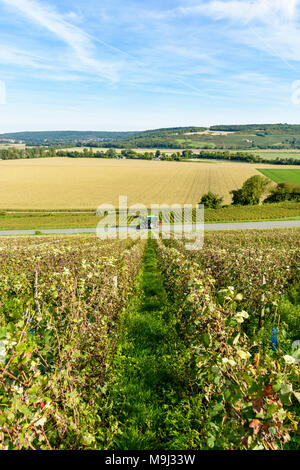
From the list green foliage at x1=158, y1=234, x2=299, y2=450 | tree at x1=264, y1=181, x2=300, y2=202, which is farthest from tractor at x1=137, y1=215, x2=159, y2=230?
tree at x1=264, y1=181, x2=300, y2=202

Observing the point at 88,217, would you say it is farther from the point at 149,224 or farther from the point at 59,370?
the point at 59,370

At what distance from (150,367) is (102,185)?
7408 cm

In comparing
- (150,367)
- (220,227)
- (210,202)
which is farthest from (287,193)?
(150,367)

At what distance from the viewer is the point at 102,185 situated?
76188 millimetres

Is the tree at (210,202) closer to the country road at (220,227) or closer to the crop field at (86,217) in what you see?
the crop field at (86,217)

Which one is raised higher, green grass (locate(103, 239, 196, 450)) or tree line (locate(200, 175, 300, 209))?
tree line (locate(200, 175, 300, 209))

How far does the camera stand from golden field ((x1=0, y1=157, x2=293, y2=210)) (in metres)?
59.9

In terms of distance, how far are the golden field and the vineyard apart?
162 feet

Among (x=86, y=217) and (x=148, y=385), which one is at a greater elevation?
(x=148, y=385)

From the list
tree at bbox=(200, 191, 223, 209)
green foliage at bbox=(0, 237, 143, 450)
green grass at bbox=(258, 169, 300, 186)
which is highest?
green grass at bbox=(258, 169, 300, 186)

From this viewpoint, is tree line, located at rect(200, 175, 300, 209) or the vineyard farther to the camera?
tree line, located at rect(200, 175, 300, 209)

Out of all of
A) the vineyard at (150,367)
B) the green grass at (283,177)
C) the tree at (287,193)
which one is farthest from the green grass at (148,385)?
the green grass at (283,177)

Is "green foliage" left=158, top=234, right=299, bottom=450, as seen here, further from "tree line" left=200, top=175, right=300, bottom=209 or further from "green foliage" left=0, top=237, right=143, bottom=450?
"tree line" left=200, top=175, right=300, bottom=209
